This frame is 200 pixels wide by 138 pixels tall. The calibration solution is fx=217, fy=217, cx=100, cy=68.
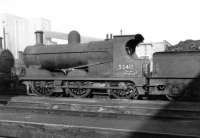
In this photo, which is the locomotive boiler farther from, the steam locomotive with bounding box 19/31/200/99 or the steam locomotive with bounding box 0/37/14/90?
the steam locomotive with bounding box 0/37/14/90

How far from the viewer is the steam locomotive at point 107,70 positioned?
28.6 ft

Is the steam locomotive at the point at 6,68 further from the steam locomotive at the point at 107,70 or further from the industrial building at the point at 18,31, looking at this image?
the industrial building at the point at 18,31

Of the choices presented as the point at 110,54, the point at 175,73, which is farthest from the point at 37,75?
the point at 175,73

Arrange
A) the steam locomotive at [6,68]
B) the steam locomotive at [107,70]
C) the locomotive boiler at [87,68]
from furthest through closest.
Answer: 1. the steam locomotive at [6,68]
2. the locomotive boiler at [87,68]
3. the steam locomotive at [107,70]

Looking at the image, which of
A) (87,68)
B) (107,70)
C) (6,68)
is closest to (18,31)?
(6,68)

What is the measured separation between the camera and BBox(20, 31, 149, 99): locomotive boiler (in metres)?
9.07

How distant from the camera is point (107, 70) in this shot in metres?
9.47

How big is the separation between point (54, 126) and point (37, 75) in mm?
6985

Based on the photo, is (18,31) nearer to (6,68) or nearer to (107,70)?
(6,68)

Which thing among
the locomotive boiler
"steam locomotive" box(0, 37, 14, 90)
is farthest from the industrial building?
the locomotive boiler

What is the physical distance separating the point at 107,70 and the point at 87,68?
1.05m

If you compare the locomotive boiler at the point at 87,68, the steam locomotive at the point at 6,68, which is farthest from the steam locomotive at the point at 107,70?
the steam locomotive at the point at 6,68

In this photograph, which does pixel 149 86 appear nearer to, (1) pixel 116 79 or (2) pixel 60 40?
(1) pixel 116 79

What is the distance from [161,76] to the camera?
8.83m
